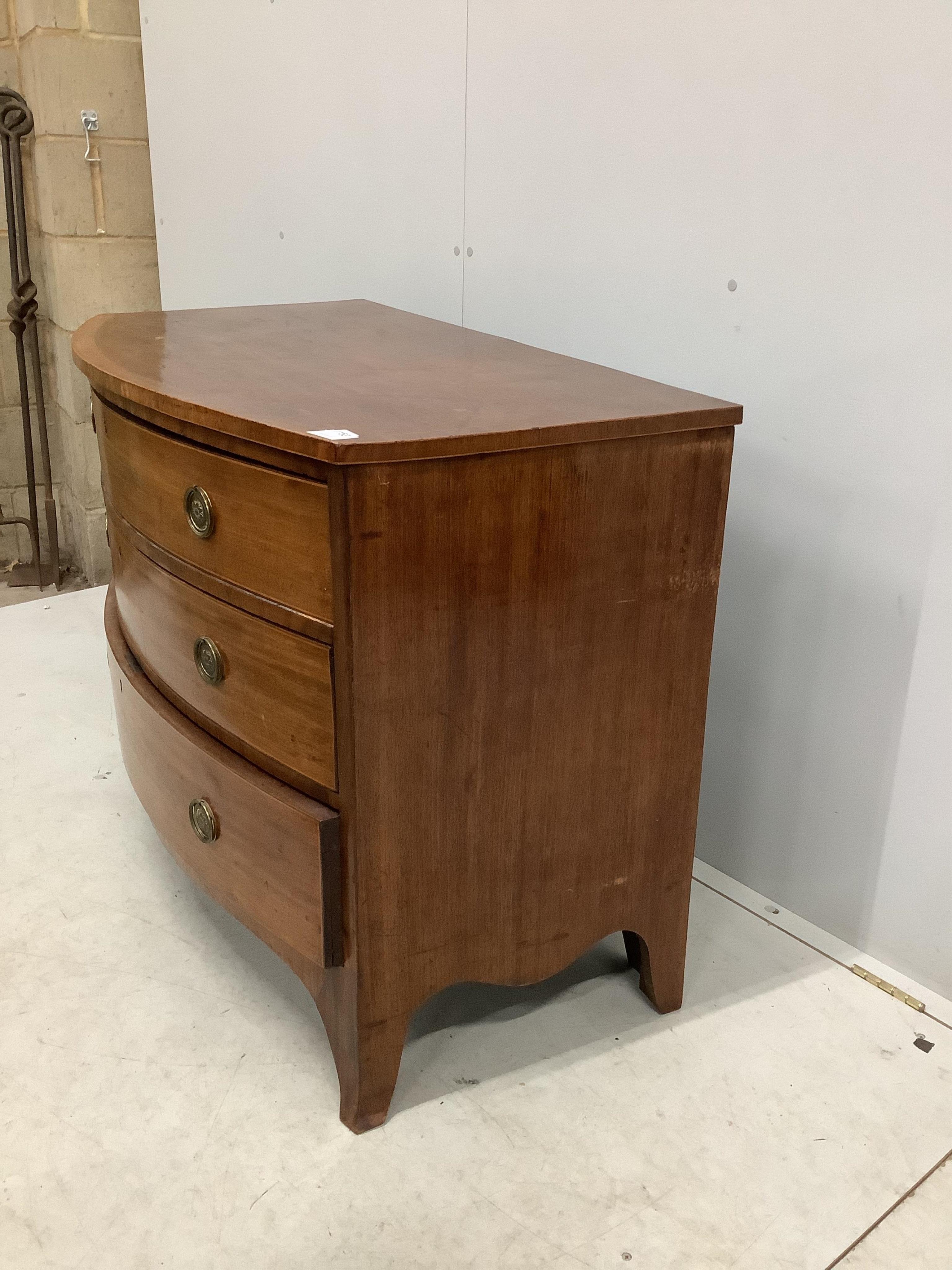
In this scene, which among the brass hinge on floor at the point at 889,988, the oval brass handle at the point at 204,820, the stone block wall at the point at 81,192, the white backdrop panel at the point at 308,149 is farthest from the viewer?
the stone block wall at the point at 81,192

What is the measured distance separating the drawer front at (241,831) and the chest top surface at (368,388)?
35 centimetres

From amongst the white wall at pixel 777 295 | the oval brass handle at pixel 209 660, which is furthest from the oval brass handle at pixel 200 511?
the white wall at pixel 777 295

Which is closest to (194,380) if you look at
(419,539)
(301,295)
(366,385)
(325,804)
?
(366,385)

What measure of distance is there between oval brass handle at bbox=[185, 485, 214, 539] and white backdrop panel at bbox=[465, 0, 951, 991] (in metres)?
0.69

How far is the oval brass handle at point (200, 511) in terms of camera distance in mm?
1057

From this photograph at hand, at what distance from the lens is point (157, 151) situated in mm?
2670

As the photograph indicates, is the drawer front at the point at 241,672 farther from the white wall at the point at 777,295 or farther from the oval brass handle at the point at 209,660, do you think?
the white wall at the point at 777,295

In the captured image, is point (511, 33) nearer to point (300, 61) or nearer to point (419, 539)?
point (300, 61)

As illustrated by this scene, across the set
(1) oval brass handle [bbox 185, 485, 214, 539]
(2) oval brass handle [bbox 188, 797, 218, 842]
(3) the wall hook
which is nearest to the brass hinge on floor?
(2) oval brass handle [bbox 188, 797, 218, 842]

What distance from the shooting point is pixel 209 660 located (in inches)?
44.2

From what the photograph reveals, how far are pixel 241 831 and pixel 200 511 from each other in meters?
0.33

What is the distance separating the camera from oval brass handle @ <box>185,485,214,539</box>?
1.06m

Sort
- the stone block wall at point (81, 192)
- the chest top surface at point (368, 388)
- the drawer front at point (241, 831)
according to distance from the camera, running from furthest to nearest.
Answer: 1. the stone block wall at point (81, 192)
2. the drawer front at point (241, 831)
3. the chest top surface at point (368, 388)

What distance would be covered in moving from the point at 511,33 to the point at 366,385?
793 mm
